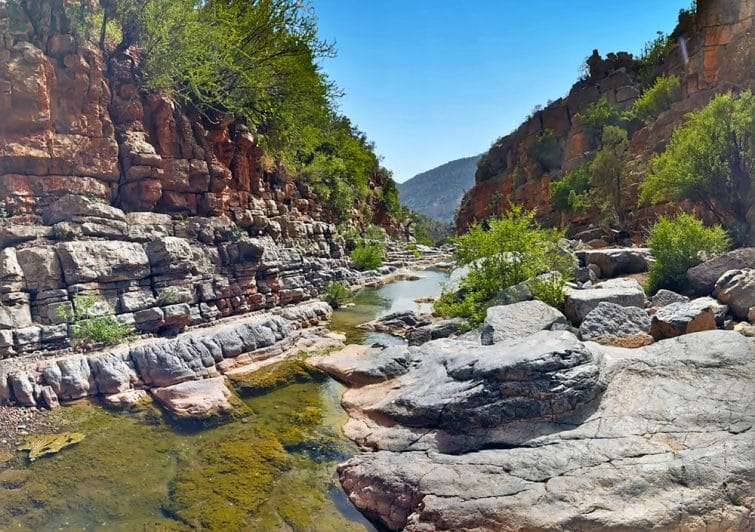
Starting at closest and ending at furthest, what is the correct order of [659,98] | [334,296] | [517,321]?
[517,321], [334,296], [659,98]

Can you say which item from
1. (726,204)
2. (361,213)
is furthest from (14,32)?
(361,213)

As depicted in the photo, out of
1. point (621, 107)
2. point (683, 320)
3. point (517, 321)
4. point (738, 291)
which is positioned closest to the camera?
point (683, 320)

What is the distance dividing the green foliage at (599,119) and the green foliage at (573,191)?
22.7ft

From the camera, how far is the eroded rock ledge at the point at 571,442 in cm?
393

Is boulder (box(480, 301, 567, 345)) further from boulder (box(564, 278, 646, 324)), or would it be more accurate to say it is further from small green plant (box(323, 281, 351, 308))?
small green plant (box(323, 281, 351, 308))

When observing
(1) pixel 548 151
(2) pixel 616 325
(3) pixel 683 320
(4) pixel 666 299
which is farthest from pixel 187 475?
(1) pixel 548 151

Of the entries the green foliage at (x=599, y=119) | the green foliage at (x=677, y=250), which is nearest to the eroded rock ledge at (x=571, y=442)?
the green foliage at (x=677, y=250)

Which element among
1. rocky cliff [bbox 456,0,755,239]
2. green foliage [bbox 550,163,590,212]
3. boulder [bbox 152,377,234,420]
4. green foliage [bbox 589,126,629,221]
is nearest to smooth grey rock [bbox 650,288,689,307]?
rocky cliff [bbox 456,0,755,239]

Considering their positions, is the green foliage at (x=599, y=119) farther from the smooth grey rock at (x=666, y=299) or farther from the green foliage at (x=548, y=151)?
the smooth grey rock at (x=666, y=299)

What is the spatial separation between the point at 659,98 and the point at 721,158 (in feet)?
80.6

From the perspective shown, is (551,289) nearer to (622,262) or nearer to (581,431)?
(622,262)

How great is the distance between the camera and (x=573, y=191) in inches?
1291

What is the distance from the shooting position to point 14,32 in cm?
1023

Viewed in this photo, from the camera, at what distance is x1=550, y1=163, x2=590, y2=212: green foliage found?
3155 centimetres
